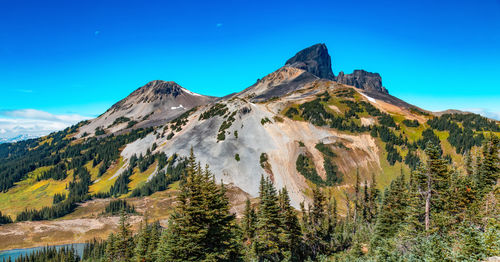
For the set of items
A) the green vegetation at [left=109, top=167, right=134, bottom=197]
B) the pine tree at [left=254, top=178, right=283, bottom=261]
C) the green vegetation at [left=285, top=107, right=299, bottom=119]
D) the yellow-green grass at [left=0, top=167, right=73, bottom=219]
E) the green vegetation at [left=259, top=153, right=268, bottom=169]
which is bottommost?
the yellow-green grass at [left=0, top=167, right=73, bottom=219]

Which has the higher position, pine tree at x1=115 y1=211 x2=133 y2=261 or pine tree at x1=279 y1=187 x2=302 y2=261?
pine tree at x1=279 y1=187 x2=302 y2=261

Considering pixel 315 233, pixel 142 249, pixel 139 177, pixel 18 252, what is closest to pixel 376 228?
pixel 315 233

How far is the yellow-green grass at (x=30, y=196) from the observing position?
160 metres

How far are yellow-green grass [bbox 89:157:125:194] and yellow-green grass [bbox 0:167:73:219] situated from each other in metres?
22.1

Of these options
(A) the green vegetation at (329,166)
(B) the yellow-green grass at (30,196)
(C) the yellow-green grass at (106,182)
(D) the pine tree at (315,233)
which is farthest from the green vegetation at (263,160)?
(B) the yellow-green grass at (30,196)

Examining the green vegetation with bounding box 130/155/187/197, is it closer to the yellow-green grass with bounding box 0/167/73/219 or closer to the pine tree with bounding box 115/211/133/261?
the yellow-green grass with bounding box 0/167/73/219

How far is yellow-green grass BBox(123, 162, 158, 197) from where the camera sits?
15965 centimetres

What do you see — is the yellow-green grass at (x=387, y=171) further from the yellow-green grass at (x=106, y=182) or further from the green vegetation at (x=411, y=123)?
the yellow-green grass at (x=106, y=182)

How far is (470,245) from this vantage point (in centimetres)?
1883

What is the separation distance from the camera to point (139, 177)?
551 feet

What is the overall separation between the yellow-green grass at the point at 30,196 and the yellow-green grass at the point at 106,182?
22.1 m

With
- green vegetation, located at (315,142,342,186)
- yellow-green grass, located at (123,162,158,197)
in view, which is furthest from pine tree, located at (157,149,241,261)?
yellow-green grass, located at (123,162,158,197)

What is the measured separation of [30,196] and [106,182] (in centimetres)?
5439

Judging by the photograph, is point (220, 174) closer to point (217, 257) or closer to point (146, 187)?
point (146, 187)
